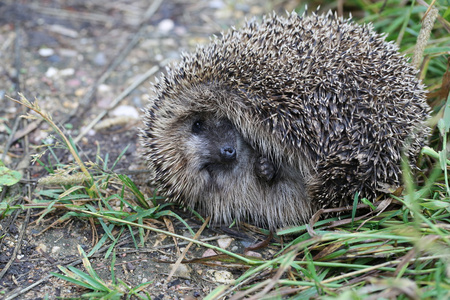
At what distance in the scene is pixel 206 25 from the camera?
5633mm

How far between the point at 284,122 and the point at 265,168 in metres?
0.46

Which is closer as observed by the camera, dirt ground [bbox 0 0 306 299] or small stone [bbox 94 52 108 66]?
dirt ground [bbox 0 0 306 299]

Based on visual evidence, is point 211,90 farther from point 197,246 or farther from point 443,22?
point 443,22

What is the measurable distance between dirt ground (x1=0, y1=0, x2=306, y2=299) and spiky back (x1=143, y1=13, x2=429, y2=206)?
0.73 meters

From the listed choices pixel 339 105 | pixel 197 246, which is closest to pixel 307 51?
pixel 339 105

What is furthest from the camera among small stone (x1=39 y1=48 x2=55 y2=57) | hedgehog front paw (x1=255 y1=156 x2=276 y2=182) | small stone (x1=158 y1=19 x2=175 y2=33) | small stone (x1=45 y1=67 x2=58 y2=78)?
small stone (x1=158 y1=19 x2=175 y2=33)

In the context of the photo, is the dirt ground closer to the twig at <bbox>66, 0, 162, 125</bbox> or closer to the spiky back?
the twig at <bbox>66, 0, 162, 125</bbox>

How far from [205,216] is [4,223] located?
135cm

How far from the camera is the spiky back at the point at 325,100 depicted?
2.67m

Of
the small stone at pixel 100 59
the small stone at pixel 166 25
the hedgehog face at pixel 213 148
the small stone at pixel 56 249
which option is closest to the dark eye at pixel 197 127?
the hedgehog face at pixel 213 148

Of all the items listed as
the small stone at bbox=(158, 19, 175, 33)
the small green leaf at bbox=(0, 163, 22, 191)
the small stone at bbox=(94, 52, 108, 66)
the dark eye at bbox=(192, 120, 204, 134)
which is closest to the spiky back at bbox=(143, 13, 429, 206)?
the dark eye at bbox=(192, 120, 204, 134)

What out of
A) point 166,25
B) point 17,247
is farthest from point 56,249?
point 166,25

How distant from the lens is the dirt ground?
2715 mm

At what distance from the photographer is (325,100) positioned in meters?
2.68
